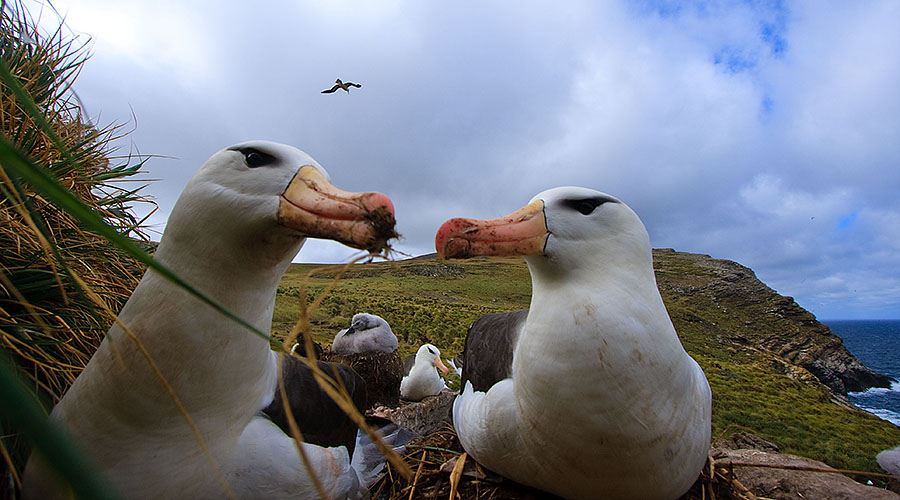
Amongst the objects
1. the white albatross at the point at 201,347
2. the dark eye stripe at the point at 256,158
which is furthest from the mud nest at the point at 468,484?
the dark eye stripe at the point at 256,158

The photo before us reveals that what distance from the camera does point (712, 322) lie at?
2211 centimetres

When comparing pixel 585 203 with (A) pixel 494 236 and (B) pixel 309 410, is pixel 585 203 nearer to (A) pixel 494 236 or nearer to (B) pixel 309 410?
(A) pixel 494 236

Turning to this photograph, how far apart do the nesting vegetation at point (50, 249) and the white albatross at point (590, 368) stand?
1335mm

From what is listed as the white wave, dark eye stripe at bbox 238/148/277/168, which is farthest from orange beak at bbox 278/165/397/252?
the white wave

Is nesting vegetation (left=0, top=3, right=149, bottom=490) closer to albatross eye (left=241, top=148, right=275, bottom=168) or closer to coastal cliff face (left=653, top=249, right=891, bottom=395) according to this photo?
albatross eye (left=241, top=148, right=275, bottom=168)

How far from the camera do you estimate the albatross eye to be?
1.29m

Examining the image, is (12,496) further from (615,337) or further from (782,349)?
(782,349)

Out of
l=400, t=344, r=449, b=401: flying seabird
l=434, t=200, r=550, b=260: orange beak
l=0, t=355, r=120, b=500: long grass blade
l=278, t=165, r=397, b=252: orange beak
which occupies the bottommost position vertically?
l=400, t=344, r=449, b=401: flying seabird

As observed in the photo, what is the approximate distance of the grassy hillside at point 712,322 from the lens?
264 inches

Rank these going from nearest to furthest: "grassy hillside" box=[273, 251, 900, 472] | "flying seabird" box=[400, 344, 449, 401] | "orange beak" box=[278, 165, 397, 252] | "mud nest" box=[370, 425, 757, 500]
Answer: "orange beak" box=[278, 165, 397, 252] < "mud nest" box=[370, 425, 757, 500] < "flying seabird" box=[400, 344, 449, 401] < "grassy hillside" box=[273, 251, 900, 472]

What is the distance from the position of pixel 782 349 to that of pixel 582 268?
28479mm

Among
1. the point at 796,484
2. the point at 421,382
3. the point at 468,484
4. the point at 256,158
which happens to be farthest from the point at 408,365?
the point at 256,158

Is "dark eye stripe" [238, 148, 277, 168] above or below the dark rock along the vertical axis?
above

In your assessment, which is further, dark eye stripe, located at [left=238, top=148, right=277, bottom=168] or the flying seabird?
the flying seabird
